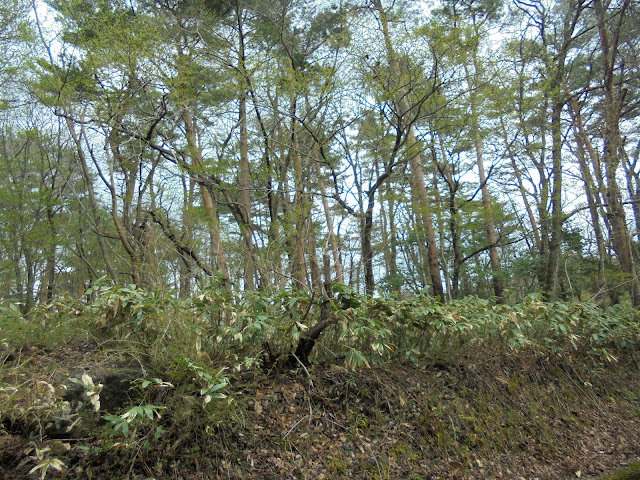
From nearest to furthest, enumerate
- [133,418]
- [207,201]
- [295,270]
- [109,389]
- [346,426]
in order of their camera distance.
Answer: [133,418] < [109,389] < [346,426] < [295,270] < [207,201]

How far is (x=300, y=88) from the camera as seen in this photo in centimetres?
700

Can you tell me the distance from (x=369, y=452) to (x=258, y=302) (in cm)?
141

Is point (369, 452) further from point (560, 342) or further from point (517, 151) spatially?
point (517, 151)

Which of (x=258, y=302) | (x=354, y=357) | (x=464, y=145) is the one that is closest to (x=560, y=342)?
(x=354, y=357)

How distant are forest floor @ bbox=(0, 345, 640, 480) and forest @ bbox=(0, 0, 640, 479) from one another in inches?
0.7

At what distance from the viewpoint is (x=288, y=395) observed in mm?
3271

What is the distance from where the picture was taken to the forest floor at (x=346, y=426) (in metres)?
2.41

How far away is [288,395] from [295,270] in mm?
3082

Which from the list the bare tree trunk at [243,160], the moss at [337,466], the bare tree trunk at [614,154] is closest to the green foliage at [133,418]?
the moss at [337,466]

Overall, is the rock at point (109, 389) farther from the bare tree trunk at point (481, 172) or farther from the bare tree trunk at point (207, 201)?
the bare tree trunk at point (481, 172)

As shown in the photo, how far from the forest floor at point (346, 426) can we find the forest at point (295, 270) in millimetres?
18

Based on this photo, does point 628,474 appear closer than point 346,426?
No

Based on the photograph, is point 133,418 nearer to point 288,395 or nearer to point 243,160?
point 288,395

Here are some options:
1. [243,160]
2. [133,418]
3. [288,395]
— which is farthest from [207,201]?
[133,418]
